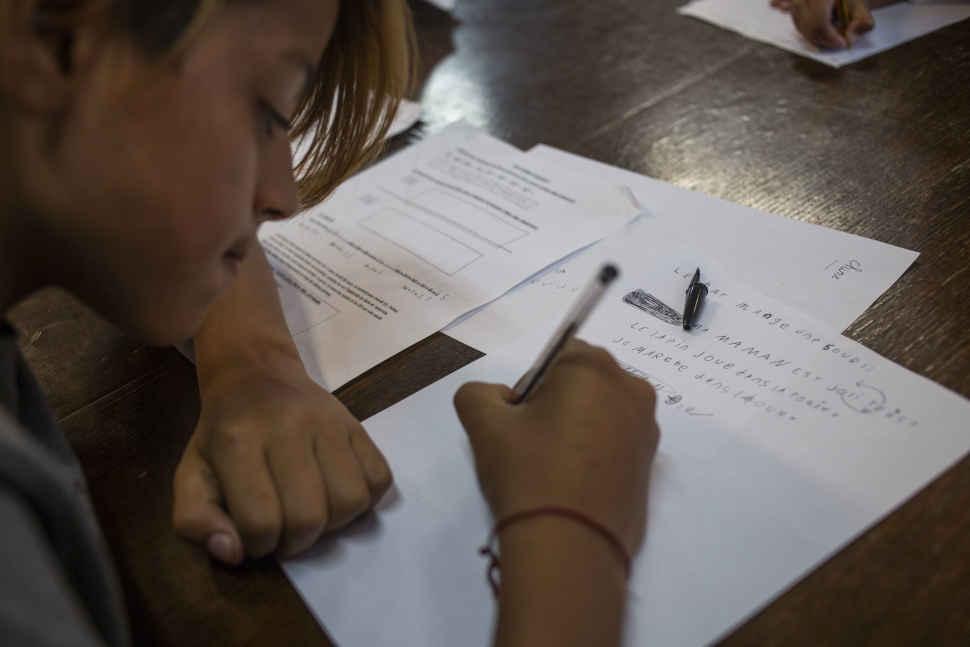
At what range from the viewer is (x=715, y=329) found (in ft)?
2.07

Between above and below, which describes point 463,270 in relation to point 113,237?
below

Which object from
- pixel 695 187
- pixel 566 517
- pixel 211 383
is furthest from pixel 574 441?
pixel 695 187

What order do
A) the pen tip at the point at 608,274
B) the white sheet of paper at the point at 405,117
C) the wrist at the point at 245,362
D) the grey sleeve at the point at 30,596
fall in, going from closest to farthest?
the grey sleeve at the point at 30,596, the pen tip at the point at 608,274, the wrist at the point at 245,362, the white sheet of paper at the point at 405,117

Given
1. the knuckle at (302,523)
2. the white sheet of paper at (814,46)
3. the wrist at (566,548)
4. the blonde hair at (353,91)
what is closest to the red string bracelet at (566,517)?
the wrist at (566,548)

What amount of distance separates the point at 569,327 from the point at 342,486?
6.3 inches

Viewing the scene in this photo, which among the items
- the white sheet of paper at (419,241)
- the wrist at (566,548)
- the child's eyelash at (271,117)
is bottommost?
the white sheet of paper at (419,241)

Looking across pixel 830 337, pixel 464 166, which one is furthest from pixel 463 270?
pixel 830 337

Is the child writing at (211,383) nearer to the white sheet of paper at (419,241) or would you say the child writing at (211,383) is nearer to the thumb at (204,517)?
the thumb at (204,517)

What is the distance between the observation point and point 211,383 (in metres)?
0.60

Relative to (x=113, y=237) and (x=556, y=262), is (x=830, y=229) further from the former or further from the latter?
(x=113, y=237)

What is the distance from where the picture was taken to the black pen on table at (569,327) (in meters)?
0.45

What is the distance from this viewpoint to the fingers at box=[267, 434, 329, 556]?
50 centimetres

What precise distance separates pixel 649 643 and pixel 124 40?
377 mm

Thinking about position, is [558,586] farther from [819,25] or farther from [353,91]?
[819,25]
